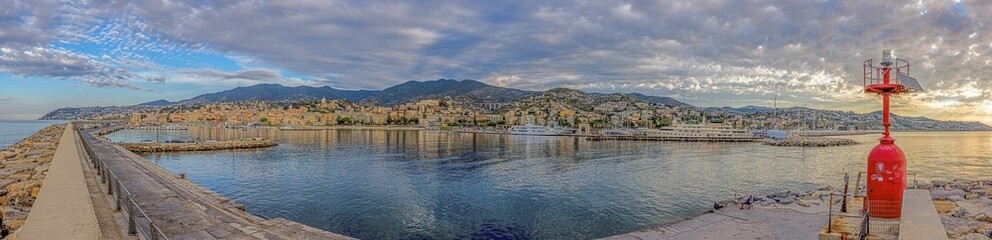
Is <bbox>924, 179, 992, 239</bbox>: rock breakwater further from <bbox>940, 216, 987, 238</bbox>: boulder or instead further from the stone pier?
the stone pier

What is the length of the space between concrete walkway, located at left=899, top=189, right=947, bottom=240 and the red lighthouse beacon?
12.7 inches

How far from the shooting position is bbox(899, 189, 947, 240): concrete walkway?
263 inches

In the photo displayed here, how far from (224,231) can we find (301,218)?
6850mm

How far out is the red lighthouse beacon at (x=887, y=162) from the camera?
8.20 m

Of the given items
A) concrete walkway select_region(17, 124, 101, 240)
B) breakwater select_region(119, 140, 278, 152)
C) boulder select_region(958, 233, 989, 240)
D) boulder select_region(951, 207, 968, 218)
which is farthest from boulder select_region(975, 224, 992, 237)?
breakwater select_region(119, 140, 278, 152)

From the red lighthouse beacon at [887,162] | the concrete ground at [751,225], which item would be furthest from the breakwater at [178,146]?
the red lighthouse beacon at [887,162]

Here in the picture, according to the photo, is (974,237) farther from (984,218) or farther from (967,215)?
(967,215)

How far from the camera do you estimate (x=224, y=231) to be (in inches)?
410

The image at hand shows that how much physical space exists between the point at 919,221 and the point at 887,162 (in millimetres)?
1163

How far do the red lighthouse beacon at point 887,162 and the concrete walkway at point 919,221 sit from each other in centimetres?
32

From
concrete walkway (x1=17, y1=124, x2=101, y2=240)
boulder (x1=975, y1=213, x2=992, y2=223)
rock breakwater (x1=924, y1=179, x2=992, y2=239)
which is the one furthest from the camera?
boulder (x1=975, y1=213, x2=992, y2=223)

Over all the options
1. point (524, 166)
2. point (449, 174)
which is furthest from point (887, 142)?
point (524, 166)

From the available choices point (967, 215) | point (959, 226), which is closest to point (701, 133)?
point (967, 215)

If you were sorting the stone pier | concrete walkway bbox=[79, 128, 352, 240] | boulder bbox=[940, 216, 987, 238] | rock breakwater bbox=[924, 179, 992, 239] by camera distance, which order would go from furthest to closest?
concrete walkway bbox=[79, 128, 352, 240]
boulder bbox=[940, 216, 987, 238]
rock breakwater bbox=[924, 179, 992, 239]
the stone pier
